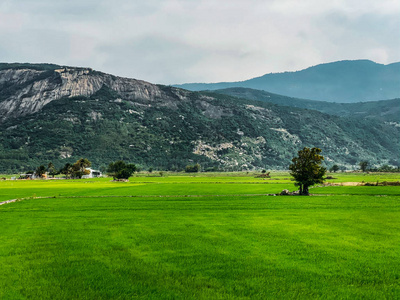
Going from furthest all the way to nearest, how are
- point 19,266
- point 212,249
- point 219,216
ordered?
1. point 219,216
2. point 212,249
3. point 19,266

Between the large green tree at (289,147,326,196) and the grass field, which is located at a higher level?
the large green tree at (289,147,326,196)

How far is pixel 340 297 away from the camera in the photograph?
10.9m

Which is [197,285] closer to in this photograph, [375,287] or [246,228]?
[375,287]

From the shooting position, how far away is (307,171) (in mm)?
60062

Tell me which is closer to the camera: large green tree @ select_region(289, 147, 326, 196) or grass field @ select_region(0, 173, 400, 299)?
grass field @ select_region(0, 173, 400, 299)

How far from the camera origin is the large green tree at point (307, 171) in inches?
2347

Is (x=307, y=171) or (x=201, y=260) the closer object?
(x=201, y=260)

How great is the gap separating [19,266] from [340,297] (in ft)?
39.7

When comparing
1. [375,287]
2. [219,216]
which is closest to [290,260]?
[375,287]

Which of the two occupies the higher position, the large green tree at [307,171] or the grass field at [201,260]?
the large green tree at [307,171]

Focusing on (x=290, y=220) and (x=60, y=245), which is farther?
(x=290, y=220)

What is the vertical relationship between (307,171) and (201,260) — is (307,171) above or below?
above

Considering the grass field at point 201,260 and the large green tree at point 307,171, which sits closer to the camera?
the grass field at point 201,260

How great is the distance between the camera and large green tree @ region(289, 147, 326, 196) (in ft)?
196
